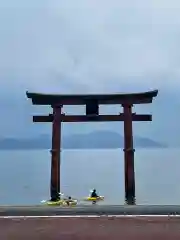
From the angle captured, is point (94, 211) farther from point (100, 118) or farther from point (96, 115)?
point (100, 118)

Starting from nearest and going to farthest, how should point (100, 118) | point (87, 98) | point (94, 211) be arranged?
point (94, 211), point (87, 98), point (100, 118)

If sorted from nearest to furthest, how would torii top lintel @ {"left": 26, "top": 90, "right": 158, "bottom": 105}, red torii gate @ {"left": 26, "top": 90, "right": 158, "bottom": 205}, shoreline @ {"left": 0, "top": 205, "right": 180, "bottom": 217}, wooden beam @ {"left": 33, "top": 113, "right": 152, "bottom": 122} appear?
shoreline @ {"left": 0, "top": 205, "right": 180, "bottom": 217} < torii top lintel @ {"left": 26, "top": 90, "right": 158, "bottom": 105} < red torii gate @ {"left": 26, "top": 90, "right": 158, "bottom": 205} < wooden beam @ {"left": 33, "top": 113, "right": 152, "bottom": 122}

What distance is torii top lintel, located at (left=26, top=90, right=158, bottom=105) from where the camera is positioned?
13031mm

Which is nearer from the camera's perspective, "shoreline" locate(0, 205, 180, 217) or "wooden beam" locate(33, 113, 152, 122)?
"shoreline" locate(0, 205, 180, 217)

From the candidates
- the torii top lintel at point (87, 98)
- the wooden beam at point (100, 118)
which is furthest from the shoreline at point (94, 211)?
the wooden beam at point (100, 118)

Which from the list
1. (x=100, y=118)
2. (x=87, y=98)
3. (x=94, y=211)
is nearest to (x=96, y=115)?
(x=100, y=118)

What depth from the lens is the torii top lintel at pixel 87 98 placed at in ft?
42.8

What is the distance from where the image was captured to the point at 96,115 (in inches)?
530

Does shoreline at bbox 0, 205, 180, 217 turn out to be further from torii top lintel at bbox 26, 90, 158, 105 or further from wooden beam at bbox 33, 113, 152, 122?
wooden beam at bbox 33, 113, 152, 122

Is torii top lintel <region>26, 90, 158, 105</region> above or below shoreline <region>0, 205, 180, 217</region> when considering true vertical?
above

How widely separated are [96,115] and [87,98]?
2.14ft

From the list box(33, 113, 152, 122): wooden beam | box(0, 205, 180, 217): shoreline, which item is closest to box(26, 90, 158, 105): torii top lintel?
box(33, 113, 152, 122): wooden beam

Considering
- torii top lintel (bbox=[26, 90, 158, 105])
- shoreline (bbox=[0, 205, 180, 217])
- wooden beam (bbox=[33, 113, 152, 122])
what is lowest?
shoreline (bbox=[0, 205, 180, 217])

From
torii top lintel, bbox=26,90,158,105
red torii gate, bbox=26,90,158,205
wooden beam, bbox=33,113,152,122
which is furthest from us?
wooden beam, bbox=33,113,152,122
